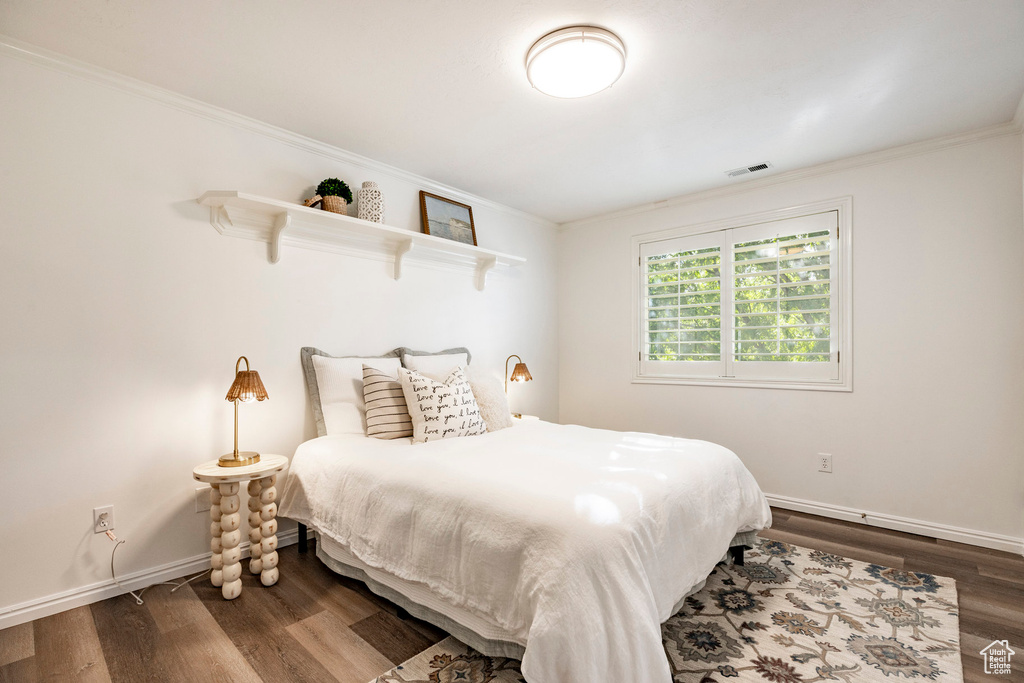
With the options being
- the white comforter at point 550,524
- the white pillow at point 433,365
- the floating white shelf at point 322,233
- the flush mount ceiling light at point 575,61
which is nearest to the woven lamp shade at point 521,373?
the white pillow at point 433,365

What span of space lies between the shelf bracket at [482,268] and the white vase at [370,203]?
1079mm

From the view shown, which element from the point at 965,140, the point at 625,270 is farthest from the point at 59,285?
the point at 965,140

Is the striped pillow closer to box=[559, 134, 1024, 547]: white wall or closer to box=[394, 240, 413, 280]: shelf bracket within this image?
box=[394, 240, 413, 280]: shelf bracket

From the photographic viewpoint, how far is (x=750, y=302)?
12.0ft

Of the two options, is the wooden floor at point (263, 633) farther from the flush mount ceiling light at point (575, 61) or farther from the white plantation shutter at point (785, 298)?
the flush mount ceiling light at point (575, 61)

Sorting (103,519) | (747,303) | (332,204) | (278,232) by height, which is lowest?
(103,519)

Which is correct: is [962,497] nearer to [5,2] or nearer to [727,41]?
[727,41]

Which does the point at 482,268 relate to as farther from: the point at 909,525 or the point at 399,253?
the point at 909,525

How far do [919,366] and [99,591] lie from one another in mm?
4557

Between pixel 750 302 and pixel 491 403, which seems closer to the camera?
pixel 491 403

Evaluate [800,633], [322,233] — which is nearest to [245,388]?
[322,233]

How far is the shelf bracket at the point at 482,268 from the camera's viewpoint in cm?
396

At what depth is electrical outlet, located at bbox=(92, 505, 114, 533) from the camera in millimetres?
2217
